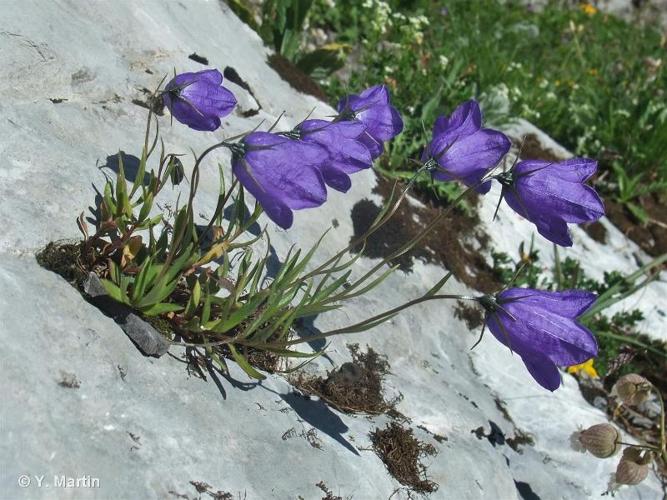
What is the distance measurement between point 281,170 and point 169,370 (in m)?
0.82

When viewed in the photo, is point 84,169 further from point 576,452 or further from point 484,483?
point 576,452

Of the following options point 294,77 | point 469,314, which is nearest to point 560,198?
point 469,314

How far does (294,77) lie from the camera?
534 cm

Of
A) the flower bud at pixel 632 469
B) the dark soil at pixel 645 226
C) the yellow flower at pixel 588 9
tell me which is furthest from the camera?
the yellow flower at pixel 588 9

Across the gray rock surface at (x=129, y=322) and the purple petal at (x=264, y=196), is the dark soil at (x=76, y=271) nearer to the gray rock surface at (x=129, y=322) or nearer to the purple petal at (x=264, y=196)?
the gray rock surface at (x=129, y=322)

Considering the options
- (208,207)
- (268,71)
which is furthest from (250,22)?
(208,207)

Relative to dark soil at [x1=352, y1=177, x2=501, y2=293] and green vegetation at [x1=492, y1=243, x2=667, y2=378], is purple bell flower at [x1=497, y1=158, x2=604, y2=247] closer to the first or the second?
dark soil at [x1=352, y1=177, x2=501, y2=293]

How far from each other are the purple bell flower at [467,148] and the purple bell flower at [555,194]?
0.58 ft

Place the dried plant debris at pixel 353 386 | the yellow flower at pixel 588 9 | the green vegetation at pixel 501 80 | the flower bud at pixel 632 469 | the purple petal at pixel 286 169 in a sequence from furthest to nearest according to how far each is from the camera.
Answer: the yellow flower at pixel 588 9, the green vegetation at pixel 501 80, the flower bud at pixel 632 469, the dried plant debris at pixel 353 386, the purple petal at pixel 286 169

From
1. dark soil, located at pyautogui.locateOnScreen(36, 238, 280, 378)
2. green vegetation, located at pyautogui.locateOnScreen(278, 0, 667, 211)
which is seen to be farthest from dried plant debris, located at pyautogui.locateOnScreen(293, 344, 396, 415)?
green vegetation, located at pyautogui.locateOnScreen(278, 0, 667, 211)

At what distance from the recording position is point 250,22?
5.82m

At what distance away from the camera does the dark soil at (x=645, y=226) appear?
249 inches

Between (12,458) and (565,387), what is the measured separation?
3.39 m

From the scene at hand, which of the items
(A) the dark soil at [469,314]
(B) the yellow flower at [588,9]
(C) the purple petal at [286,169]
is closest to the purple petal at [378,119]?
(C) the purple petal at [286,169]
